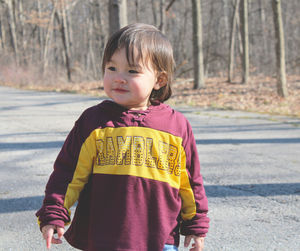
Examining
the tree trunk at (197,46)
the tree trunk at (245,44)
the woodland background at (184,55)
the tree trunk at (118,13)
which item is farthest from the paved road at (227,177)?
the tree trunk at (245,44)

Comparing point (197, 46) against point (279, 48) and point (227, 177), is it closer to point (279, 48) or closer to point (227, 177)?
point (279, 48)

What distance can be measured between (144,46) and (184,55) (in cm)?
3152

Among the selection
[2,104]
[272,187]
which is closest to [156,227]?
[272,187]

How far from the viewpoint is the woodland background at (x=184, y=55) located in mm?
13522

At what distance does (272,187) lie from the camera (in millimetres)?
3533

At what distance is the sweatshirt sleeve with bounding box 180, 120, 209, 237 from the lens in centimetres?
168

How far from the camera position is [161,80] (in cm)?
178

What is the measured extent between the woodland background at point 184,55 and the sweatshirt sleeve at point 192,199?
7.34m

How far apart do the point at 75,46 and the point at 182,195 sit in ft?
158

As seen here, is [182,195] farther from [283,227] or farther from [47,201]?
[283,227]

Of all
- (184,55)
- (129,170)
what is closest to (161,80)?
(129,170)

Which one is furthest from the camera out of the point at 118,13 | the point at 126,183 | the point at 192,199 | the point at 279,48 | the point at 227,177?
the point at 279,48

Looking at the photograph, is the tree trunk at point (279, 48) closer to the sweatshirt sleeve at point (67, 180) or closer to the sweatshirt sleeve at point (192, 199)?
the sweatshirt sleeve at point (192, 199)

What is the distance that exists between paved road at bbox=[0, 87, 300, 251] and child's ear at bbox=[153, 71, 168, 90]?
4.02ft
